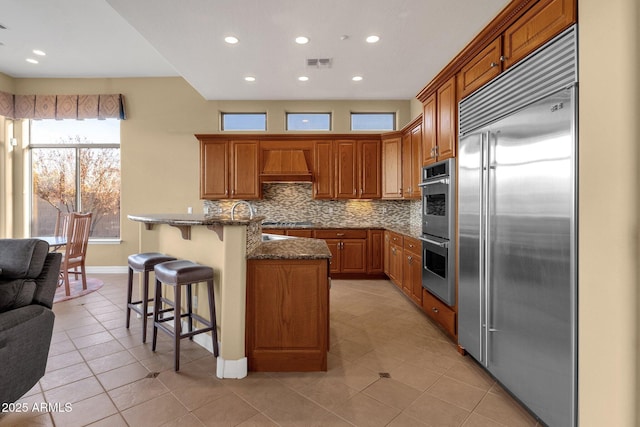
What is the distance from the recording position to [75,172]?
561 cm

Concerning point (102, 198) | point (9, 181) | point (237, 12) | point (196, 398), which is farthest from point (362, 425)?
point (9, 181)

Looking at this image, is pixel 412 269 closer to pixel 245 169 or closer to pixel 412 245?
pixel 412 245

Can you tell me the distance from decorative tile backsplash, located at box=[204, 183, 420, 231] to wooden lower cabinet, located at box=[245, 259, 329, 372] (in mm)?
3333

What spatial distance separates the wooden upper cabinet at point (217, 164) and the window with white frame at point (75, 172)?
175 centimetres

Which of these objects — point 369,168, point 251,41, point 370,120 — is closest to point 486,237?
point 251,41

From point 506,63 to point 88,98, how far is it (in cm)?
630

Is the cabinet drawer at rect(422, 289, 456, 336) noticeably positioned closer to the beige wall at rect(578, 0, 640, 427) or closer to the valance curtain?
the beige wall at rect(578, 0, 640, 427)

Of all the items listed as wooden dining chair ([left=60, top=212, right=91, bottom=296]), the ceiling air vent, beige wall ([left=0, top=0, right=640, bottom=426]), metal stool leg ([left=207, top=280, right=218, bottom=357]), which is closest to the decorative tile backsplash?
wooden dining chair ([left=60, top=212, right=91, bottom=296])

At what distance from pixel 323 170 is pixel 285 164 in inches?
25.7

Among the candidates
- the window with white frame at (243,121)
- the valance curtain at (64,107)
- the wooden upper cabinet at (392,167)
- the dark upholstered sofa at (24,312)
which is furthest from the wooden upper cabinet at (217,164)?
the dark upholstered sofa at (24,312)

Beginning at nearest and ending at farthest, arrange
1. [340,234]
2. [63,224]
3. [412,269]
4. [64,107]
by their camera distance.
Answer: [412,269]
[63,224]
[340,234]
[64,107]

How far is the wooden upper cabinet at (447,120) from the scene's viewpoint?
8.91ft

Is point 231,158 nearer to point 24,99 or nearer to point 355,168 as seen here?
point 355,168

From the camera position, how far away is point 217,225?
2195 mm
